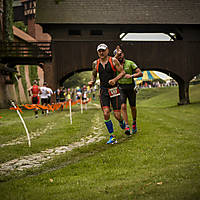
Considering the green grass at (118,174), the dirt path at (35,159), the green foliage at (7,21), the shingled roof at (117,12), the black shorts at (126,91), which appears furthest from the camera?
the green foliage at (7,21)

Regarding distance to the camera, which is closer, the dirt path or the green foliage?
the dirt path

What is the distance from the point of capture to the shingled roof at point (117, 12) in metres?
25.6

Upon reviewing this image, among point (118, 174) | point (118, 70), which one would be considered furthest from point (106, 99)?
point (118, 174)

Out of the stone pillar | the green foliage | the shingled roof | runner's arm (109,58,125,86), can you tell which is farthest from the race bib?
the green foliage

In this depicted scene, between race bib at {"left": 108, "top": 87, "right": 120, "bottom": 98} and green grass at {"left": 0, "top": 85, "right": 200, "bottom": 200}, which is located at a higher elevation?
race bib at {"left": 108, "top": 87, "right": 120, "bottom": 98}

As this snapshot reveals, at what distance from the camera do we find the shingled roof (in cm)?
2561

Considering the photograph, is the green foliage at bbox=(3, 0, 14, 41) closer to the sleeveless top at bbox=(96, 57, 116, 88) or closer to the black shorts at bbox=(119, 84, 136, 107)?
the black shorts at bbox=(119, 84, 136, 107)

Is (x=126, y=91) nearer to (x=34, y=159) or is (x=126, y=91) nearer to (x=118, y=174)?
(x=34, y=159)

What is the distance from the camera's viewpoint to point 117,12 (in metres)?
26.6

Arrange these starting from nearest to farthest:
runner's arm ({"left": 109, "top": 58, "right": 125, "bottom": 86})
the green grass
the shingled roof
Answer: the green grass, runner's arm ({"left": 109, "top": 58, "right": 125, "bottom": 86}), the shingled roof

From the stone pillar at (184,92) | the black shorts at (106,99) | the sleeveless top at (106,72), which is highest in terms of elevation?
the sleeveless top at (106,72)

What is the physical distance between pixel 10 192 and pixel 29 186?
0.34 m

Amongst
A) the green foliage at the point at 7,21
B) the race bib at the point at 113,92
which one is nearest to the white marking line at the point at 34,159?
the race bib at the point at 113,92

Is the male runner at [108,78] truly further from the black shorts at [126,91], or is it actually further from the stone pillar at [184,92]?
the stone pillar at [184,92]
